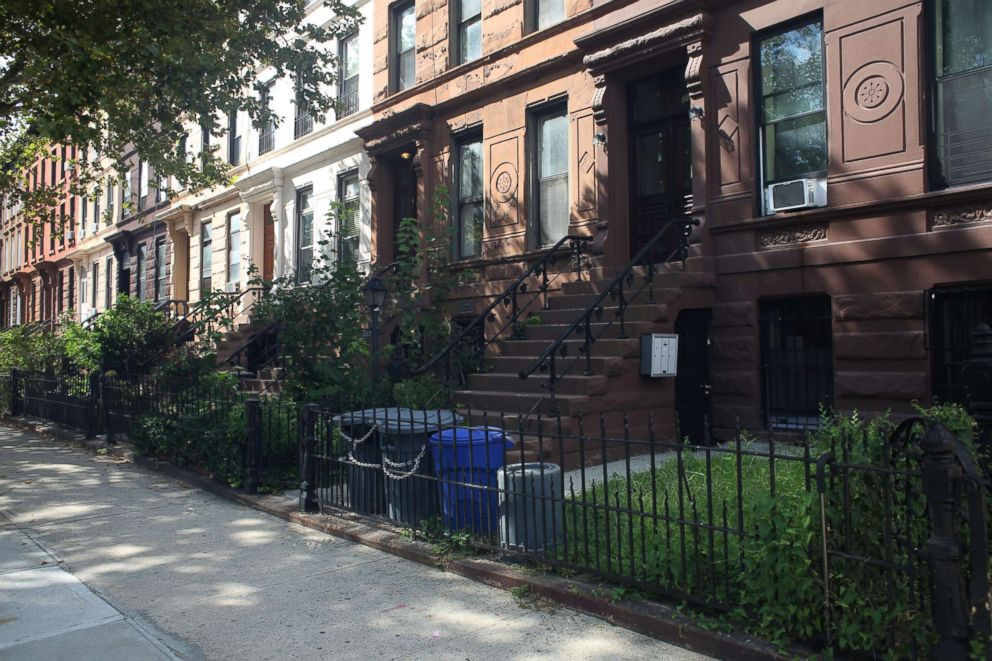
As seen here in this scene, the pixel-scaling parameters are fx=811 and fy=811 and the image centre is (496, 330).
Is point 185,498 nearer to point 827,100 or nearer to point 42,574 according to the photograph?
point 42,574

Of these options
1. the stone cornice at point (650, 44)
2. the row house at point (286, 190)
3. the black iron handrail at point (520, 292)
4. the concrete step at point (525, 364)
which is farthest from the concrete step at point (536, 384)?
the stone cornice at point (650, 44)

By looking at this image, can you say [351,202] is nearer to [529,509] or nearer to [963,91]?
[963,91]

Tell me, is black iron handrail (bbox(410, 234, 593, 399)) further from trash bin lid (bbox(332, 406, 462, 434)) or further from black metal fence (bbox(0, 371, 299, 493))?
trash bin lid (bbox(332, 406, 462, 434))

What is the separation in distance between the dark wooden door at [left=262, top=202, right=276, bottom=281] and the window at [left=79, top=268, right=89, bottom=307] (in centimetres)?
1671

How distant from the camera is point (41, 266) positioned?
3856cm

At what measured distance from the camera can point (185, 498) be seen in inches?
352

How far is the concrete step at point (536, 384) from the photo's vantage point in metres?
9.31

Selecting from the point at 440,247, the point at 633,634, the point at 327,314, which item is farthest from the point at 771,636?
the point at 440,247

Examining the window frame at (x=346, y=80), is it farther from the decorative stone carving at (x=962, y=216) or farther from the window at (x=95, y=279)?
the window at (x=95, y=279)

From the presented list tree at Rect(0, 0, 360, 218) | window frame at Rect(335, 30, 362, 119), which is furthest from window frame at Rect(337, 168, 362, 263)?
tree at Rect(0, 0, 360, 218)

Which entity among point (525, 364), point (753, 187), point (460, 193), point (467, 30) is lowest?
A: point (525, 364)

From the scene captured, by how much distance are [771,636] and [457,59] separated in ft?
42.5

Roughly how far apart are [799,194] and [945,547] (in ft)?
22.2

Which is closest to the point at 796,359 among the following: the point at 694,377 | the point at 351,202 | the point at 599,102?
the point at 694,377
